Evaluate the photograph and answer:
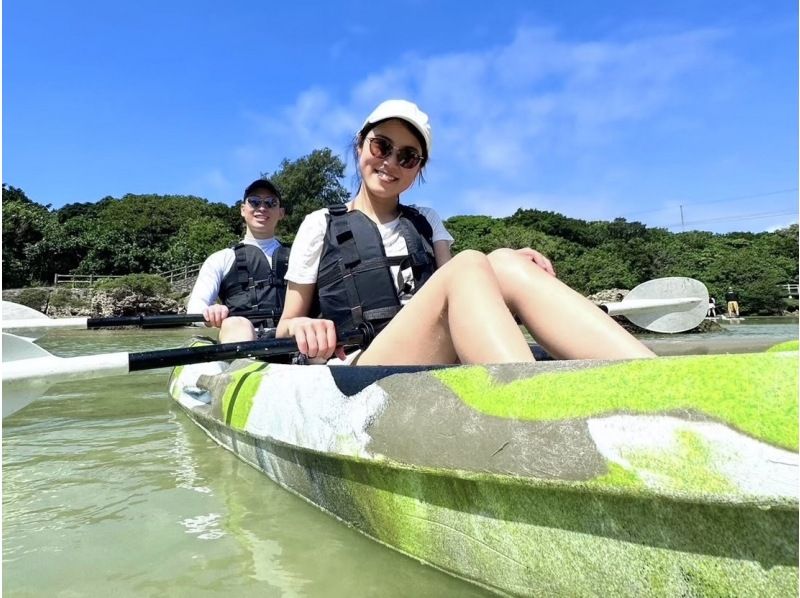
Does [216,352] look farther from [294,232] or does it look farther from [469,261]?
[294,232]

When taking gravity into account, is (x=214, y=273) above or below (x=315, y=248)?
above

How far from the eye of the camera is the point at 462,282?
1.60 m

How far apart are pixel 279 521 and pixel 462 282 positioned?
1040 mm

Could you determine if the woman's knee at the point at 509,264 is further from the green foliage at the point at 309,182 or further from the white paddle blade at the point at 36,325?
the green foliage at the point at 309,182

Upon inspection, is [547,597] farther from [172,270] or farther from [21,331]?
[172,270]

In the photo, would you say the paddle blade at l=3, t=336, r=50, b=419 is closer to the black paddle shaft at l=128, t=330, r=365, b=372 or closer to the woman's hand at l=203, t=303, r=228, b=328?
the black paddle shaft at l=128, t=330, r=365, b=372

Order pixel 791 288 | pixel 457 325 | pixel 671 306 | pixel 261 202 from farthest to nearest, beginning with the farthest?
pixel 791 288, pixel 261 202, pixel 671 306, pixel 457 325

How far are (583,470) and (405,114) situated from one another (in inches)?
68.4

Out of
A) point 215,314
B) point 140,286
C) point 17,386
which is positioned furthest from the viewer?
point 140,286

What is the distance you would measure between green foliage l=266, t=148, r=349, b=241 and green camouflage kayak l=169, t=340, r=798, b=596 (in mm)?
39925

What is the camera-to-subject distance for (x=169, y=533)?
5.91 feet

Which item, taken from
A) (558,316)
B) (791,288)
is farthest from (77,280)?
(791,288)

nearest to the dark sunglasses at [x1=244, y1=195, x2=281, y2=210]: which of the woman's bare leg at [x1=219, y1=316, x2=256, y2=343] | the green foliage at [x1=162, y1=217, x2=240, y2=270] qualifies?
the woman's bare leg at [x1=219, y1=316, x2=256, y2=343]

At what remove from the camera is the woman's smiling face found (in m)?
2.39
